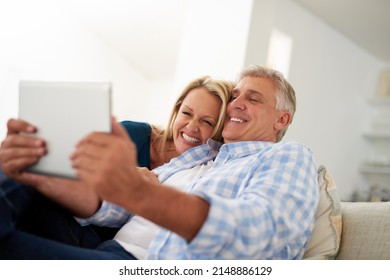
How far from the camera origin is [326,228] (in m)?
1.40

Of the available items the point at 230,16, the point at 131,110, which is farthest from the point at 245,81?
the point at 131,110

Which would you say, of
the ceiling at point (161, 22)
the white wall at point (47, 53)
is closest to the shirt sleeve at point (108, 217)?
the white wall at point (47, 53)

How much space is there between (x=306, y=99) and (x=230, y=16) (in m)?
1.39

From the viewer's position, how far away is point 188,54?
4152mm

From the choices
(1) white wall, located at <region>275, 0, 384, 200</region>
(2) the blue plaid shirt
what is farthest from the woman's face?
(1) white wall, located at <region>275, 0, 384, 200</region>

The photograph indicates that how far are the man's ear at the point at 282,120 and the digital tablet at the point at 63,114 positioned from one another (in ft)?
3.03

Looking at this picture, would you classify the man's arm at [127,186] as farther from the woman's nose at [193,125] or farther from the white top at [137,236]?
the woman's nose at [193,125]

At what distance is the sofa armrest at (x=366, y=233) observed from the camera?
1.33 metres

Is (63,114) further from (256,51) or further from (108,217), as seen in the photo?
(256,51)

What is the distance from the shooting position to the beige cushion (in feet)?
4.51

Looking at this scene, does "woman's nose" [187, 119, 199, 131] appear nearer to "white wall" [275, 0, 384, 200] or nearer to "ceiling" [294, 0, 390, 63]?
"white wall" [275, 0, 384, 200]

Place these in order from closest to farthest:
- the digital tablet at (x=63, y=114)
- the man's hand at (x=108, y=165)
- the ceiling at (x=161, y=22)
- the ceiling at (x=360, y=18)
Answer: the man's hand at (x=108, y=165) → the digital tablet at (x=63, y=114) → the ceiling at (x=360, y=18) → the ceiling at (x=161, y=22)

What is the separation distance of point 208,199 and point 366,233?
635 millimetres
